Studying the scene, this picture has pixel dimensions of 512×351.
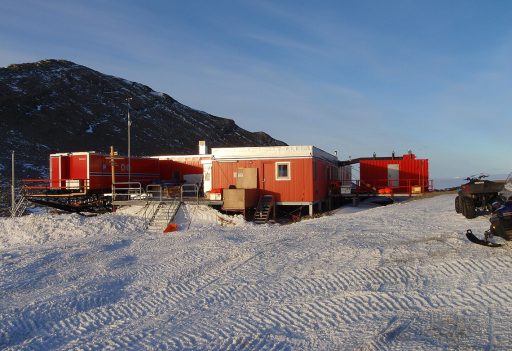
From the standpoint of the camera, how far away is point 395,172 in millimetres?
30703

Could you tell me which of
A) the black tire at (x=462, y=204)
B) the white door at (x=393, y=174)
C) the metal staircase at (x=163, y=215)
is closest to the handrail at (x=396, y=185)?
the white door at (x=393, y=174)

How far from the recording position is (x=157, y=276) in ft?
28.7

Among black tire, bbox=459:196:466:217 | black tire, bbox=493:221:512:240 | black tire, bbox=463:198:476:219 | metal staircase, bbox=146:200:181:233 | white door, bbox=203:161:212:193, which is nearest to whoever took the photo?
black tire, bbox=493:221:512:240

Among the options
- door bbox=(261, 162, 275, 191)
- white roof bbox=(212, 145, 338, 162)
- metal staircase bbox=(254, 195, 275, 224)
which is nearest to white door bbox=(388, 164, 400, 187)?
white roof bbox=(212, 145, 338, 162)

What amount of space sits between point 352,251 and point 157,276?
379cm

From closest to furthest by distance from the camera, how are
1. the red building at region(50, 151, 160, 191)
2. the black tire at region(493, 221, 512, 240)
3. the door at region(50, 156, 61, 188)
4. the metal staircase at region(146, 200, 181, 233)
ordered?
1. the black tire at region(493, 221, 512, 240)
2. the metal staircase at region(146, 200, 181, 233)
3. the red building at region(50, 151, 160, 191)
4. the door at region(50, 156, 61, 188)

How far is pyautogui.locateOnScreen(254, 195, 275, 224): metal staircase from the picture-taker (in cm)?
2194

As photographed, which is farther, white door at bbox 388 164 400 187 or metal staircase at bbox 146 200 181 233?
white door at bbox 388 164 400 187

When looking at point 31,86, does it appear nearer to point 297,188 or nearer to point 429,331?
point 297,188

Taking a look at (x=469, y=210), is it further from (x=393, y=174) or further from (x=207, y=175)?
(x=393, y=174)

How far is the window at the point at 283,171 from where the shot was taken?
23.5m

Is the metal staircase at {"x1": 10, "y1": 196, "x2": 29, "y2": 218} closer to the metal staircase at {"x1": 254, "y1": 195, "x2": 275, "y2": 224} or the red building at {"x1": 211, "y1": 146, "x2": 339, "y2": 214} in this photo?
the red building at {"x1": 211, "y1": 146, "x2": 339, "y2": 214}

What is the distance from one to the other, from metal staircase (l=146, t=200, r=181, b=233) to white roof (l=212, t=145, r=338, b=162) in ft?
14.5

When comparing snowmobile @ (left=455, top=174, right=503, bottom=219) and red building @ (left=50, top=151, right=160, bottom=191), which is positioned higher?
red building @ (left=50, top=151, right=160, bottom=191)
